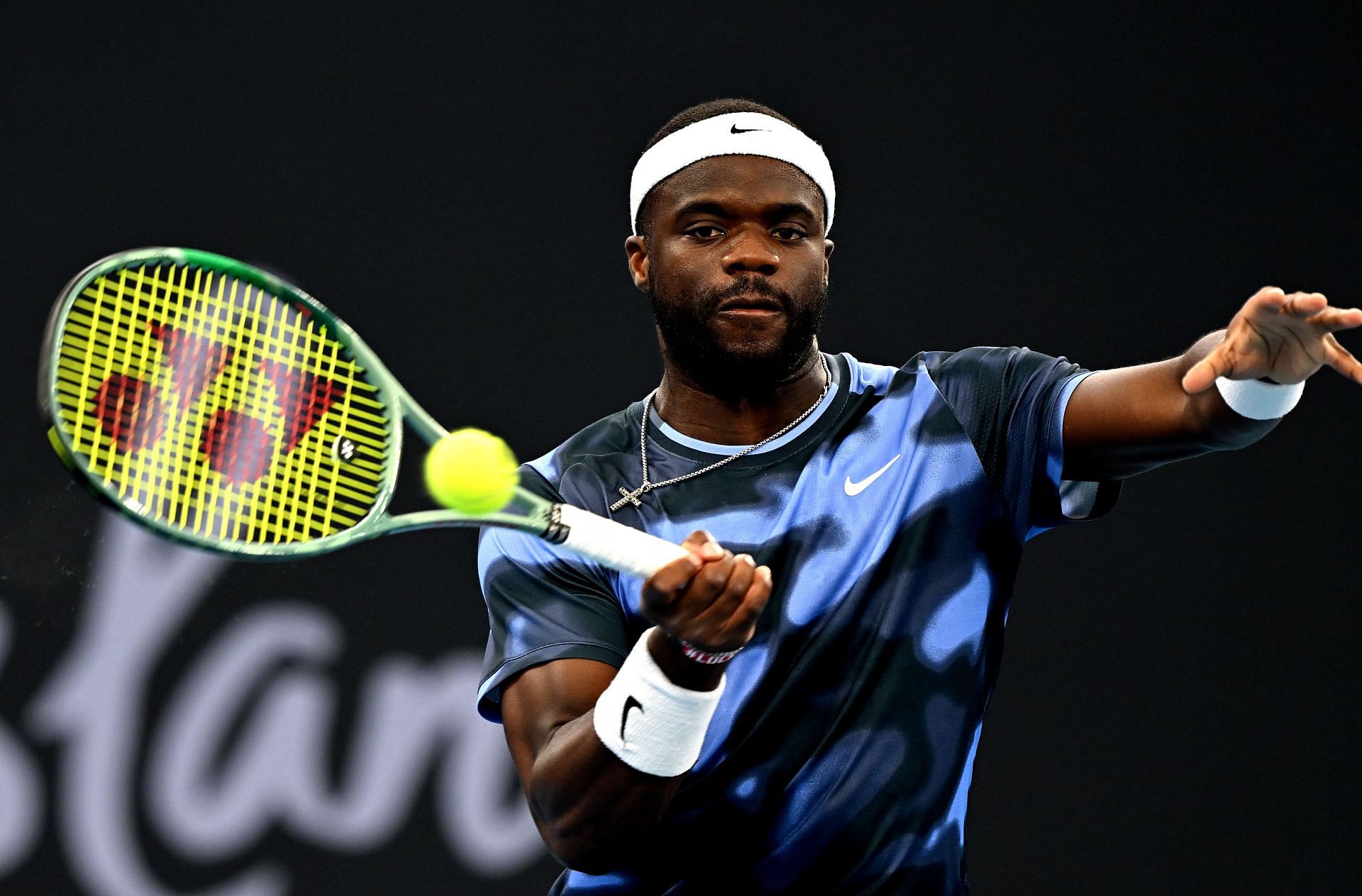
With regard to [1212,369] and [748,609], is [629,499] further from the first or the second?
[1212,369]

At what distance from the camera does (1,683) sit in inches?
128

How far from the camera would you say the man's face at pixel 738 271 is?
2.08 m

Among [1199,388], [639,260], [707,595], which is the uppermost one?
[639,260]

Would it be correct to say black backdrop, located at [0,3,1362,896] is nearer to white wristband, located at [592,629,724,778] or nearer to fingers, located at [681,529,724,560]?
white wristband, located at [592,629,724,778]

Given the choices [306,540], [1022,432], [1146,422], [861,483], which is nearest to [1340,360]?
[1146,422]

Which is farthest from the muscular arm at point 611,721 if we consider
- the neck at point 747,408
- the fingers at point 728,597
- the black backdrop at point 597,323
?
the black backdrop at point 597,323

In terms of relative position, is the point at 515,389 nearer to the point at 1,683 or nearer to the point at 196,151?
the point at 196,151

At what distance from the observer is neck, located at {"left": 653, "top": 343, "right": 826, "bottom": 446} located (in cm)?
216

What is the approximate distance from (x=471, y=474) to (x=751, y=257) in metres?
0.63

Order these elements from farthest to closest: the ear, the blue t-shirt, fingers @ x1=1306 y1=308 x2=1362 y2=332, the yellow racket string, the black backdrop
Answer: the black backdrop → the ear → the blue t-shirt → the yellow racket string → fingers @ x1=1306 y1=308 x2=1362 y2=332

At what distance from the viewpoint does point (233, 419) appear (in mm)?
1804

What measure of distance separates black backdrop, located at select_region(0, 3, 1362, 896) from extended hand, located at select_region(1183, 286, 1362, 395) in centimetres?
196

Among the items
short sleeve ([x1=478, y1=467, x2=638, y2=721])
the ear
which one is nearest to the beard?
the ear

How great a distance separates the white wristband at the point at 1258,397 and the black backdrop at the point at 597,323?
1911 mm
